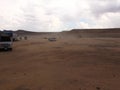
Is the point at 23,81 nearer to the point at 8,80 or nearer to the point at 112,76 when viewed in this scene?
the point at 8,80

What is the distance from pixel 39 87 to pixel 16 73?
4137 millimetres

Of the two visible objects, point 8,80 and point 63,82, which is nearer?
point 63,82

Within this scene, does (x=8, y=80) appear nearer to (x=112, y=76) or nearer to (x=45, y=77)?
(x=45, y=77)

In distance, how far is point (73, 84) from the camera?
36.5 ft

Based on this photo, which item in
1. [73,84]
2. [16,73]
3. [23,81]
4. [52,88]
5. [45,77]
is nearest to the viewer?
[52,88]

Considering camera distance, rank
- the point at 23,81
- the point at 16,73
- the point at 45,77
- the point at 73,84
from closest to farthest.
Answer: the point at 73,84 → the point at 23,81 → the point at 45,77 → the point at 16,73

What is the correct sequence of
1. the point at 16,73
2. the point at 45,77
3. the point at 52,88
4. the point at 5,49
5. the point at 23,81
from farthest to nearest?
the point at 5,49, the point at 16,73, the point at 45,77, the point at 23,81, the point at 52,88

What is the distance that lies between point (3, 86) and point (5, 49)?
72.8ft

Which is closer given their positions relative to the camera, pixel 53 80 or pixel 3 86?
pixel 3 86

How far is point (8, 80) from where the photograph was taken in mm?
12359

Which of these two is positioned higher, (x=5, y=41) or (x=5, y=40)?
(x=5, y=40)

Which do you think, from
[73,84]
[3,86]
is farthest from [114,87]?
[3,86]

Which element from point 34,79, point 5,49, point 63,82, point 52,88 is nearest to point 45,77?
point 34,79

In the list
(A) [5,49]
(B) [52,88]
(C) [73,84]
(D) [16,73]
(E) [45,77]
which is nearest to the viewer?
(B) [52,88]
